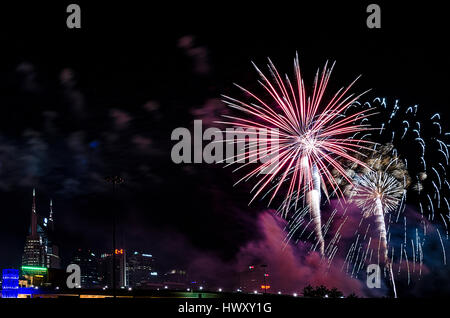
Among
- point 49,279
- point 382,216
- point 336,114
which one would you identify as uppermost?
point 336,114

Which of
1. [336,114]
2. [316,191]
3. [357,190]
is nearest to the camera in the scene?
[336,114]

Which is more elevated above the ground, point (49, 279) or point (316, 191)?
point (316, 191)
